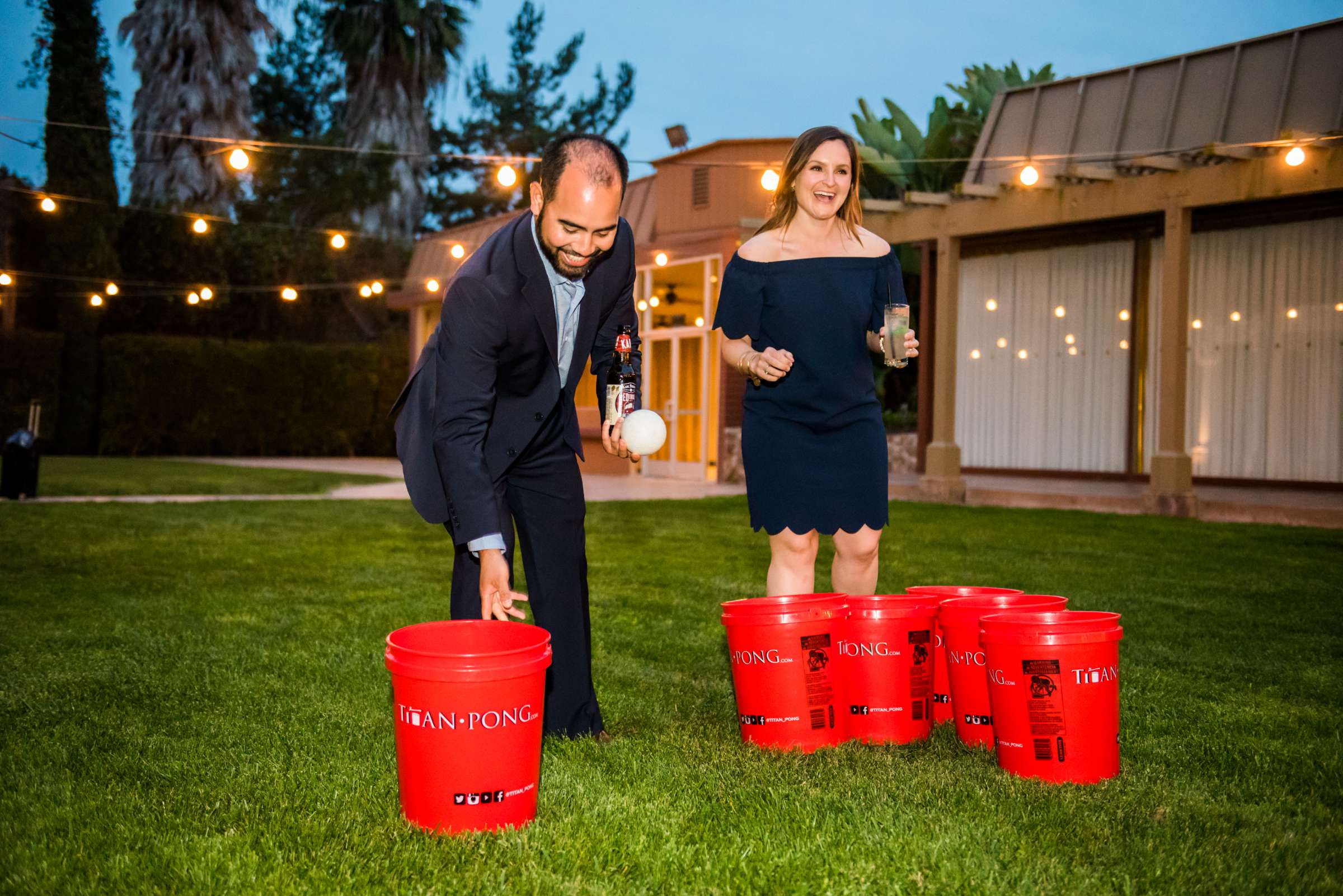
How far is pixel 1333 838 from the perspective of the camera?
2.54 metres

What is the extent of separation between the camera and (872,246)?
360 cm

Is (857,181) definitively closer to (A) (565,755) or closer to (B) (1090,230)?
(A) (565,755)

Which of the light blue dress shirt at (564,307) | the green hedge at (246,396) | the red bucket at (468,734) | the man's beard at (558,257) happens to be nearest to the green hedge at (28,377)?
the green hedge at (246,396)

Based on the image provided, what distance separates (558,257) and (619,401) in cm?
60

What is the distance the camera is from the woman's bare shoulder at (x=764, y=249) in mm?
3553

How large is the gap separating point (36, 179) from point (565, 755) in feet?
78.1

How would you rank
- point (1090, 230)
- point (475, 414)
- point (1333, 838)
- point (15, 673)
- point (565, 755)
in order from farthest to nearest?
point (1090, 230), point (15, 673), point (565, 755), point (475, 414), point (1333, 838)

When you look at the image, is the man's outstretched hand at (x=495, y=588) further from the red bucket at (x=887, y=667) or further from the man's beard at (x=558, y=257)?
the red bucket at (x=887, y=667)

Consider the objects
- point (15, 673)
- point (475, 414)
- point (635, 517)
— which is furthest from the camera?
point (635, 517)

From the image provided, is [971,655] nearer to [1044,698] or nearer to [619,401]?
[1044,698]

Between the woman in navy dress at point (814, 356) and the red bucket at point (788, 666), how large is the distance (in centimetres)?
38

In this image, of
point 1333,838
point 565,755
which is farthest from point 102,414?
point 1333,838

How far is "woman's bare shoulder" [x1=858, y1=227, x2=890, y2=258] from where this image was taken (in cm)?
355

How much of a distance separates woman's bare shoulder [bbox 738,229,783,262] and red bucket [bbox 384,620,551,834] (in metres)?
1.60
